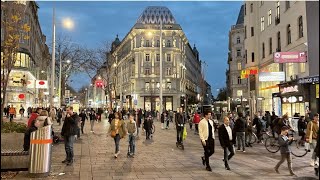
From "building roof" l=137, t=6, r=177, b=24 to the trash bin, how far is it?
273 ft

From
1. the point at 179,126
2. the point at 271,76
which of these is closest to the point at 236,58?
the point at 271,76

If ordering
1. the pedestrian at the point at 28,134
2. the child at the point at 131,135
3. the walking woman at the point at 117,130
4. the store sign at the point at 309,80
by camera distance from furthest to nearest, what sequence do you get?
the store sign at the point at 309,80, the child at the point at 131,135, the walking woman at the point at 117,130, the pedestrian at the point at 28,134

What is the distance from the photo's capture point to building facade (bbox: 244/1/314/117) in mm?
29719

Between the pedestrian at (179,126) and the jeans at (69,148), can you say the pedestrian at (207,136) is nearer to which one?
the jeans at (69,148)

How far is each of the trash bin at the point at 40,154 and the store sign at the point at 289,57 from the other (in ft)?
63.6

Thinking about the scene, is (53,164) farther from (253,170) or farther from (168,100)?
(168,100)

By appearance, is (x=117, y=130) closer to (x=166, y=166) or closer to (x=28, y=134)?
(x=166, y=166)

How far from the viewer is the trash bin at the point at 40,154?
9828 millimetres

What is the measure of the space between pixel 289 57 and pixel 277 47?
1061cm

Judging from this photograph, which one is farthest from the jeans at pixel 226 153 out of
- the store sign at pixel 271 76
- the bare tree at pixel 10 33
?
the store sign at pixel 271 76

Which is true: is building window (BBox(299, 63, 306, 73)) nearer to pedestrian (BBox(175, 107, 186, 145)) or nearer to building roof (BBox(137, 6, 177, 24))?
pedestrian (BBox(175, 107, 186, 145))

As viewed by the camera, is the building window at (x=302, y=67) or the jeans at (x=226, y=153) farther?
the building window at (x=302, y=67)

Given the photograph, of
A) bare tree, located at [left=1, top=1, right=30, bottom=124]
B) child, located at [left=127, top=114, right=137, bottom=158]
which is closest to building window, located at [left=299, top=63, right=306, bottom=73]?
child, located at [left=127, top=114, right=137, bottom=158]

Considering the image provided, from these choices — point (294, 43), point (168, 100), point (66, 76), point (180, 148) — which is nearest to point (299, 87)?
point (294, 43)
